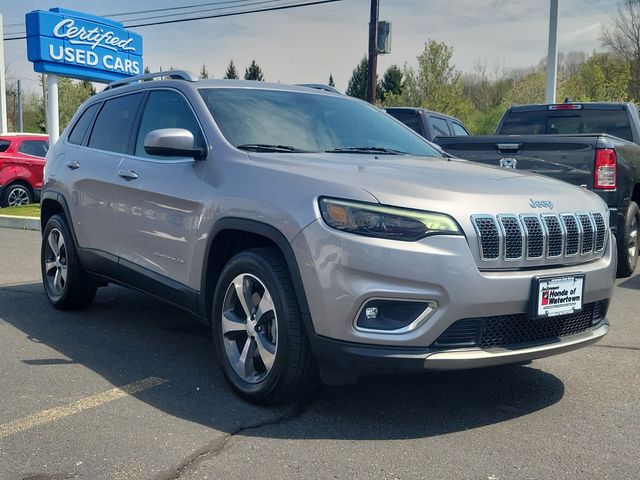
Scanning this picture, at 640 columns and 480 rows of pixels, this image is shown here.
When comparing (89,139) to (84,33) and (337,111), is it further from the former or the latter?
(84,33)

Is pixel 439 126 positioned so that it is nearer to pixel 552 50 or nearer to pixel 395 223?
pixel 552 50

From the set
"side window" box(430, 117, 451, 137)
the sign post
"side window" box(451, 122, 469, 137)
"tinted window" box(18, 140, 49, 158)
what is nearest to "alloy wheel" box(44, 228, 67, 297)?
"side window" box(430, 117, 451, 137)

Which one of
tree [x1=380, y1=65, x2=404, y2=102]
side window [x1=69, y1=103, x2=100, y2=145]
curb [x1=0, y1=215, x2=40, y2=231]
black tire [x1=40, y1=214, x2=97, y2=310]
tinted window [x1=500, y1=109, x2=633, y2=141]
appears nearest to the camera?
black tire [x1=40, y1=214, x2=97, y2=310]

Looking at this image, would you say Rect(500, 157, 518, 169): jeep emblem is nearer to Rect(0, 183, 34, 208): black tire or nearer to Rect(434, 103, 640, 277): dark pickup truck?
Rect(434, 103, 640, 277): dark pickup truck

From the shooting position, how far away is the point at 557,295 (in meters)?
3.40

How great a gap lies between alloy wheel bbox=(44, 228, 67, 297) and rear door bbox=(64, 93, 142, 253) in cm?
40

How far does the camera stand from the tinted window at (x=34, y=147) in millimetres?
15141

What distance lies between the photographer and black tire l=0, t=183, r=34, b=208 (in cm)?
1484

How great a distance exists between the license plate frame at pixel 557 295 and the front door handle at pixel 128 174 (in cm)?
269

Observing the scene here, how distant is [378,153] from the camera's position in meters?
4.36

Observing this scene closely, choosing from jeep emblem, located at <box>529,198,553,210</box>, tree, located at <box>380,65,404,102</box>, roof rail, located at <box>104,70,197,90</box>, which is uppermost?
tree, located at <box>380,65,404,102</box>

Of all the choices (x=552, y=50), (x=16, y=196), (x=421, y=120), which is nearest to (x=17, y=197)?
(x=16, y=196)

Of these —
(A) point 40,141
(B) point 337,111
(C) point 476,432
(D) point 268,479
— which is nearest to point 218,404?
(D) point 268,479

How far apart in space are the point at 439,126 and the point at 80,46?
38.4 ft
